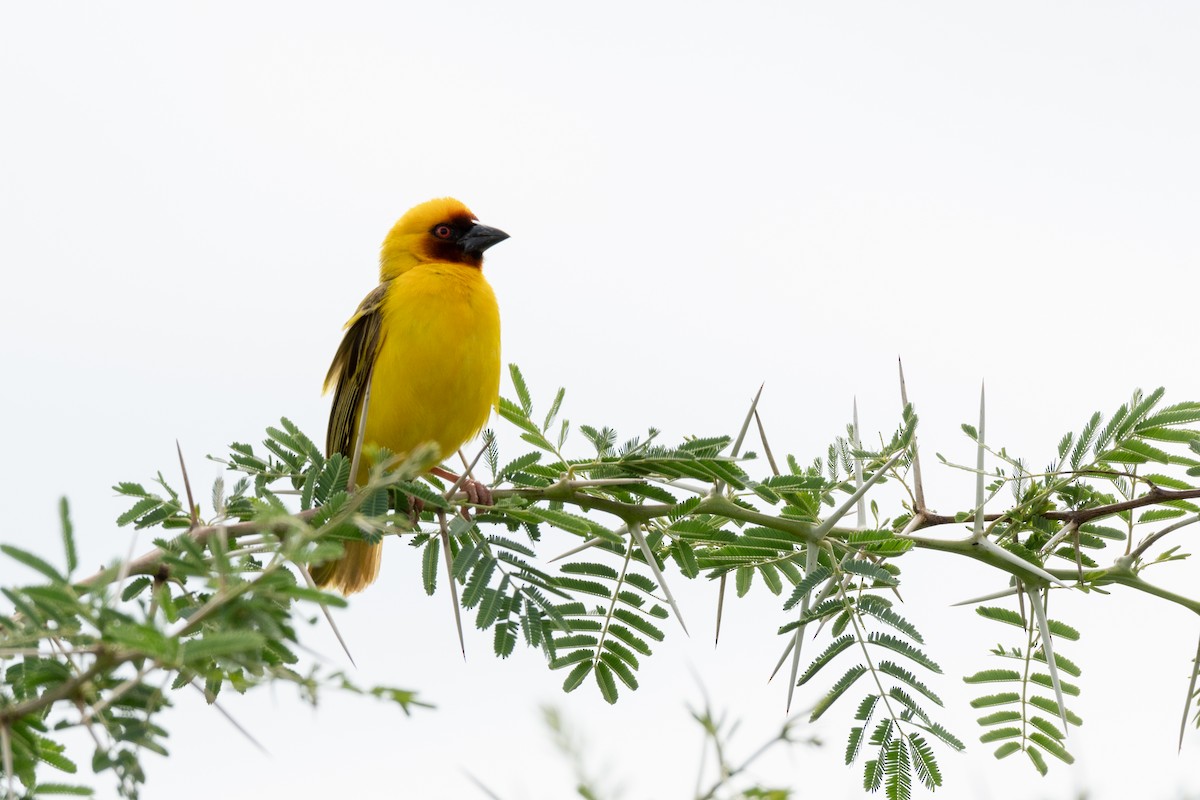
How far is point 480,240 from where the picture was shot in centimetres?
602

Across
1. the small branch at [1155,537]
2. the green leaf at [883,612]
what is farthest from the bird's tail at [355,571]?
the small branch at [1155,537]

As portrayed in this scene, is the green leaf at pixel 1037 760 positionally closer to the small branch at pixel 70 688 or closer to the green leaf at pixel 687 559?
the green leaf at pixel 687 559

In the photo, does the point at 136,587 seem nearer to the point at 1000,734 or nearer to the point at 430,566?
the point at 430,566

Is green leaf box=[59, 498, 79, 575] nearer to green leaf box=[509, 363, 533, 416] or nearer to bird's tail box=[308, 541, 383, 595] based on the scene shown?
green leaf box=[509, 363, 533, 416]

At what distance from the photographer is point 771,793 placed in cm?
122

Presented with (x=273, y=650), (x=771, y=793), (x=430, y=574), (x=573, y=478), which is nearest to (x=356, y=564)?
(x=430, y=574)

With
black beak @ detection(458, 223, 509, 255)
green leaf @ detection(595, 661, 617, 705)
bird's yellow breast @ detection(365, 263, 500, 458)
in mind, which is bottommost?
green leaf @ detection(595, 661, 617, 705)

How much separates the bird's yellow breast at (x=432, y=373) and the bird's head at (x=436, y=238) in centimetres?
85

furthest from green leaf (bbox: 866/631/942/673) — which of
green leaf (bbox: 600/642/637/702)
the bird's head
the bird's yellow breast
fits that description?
the bird's head

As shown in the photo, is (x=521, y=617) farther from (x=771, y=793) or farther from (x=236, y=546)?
(x=771, y=793)

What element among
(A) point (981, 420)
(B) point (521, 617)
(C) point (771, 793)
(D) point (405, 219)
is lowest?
(C) point (771, 793)

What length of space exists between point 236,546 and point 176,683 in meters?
0.42

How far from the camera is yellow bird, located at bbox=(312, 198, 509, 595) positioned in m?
4.85

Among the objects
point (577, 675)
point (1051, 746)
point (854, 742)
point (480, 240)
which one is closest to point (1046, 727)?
point (1051, 746)
